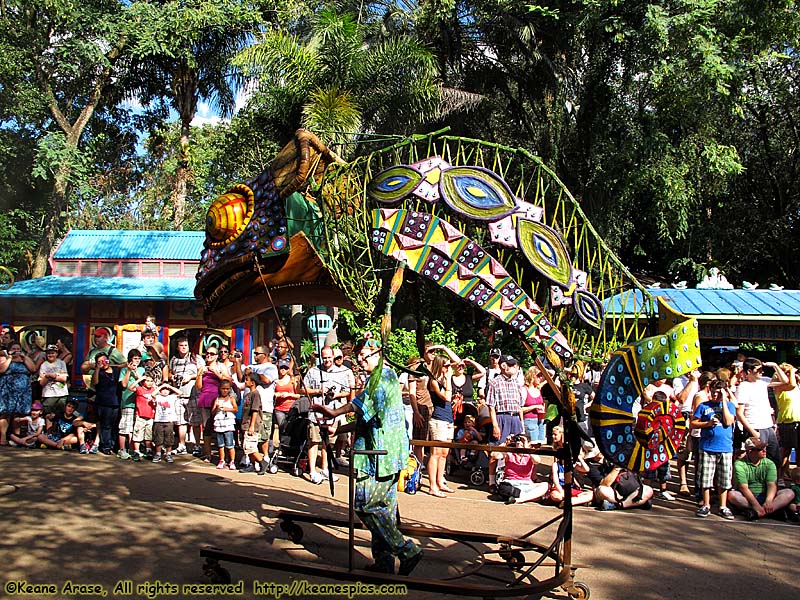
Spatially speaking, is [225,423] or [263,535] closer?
[263,535]

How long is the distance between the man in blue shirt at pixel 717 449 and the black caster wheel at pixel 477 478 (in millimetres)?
2680

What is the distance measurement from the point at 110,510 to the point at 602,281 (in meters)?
5.09

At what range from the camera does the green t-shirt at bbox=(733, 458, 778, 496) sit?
820cm

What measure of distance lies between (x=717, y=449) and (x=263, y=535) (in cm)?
505

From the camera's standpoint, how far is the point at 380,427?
5.33m

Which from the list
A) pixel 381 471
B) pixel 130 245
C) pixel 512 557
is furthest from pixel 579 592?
pixel 130 245

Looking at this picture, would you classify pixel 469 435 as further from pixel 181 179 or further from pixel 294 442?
pixel 181 179

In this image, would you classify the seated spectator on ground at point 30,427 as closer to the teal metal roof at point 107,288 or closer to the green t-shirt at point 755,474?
the teal metal roof at point 107,288

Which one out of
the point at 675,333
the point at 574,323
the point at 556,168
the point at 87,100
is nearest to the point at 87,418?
the point at 574,323

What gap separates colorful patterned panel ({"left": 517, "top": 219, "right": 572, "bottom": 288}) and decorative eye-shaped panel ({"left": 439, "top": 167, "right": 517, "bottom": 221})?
18 centimetres

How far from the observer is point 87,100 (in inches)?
940

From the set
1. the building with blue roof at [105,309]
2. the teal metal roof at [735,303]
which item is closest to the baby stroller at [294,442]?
the building with blue roof at [105,309]

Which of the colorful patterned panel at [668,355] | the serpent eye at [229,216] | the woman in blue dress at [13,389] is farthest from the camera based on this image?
the woman in blue dress at [13,389]

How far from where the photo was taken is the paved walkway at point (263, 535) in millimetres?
5434
